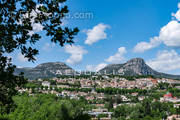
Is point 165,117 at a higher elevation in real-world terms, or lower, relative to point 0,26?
lower

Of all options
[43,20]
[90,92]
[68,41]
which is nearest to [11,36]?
[43,20]

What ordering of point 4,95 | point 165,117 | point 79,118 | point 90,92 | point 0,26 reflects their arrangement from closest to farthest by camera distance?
point 0,26 → point 4,95 → point 79,118 → point 165,117 → point 90,92

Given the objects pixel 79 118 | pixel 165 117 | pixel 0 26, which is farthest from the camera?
pixel 165 117

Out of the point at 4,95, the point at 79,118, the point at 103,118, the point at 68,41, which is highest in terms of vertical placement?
the point at 68,41

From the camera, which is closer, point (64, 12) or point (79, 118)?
point (64, 12)

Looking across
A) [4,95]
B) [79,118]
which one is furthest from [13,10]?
[79,118]

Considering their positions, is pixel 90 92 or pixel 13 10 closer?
pixel 13 10

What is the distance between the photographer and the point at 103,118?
211 feet

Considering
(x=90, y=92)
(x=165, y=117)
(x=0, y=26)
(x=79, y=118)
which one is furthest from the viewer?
(x=90, y=92)

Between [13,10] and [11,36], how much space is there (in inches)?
21.1

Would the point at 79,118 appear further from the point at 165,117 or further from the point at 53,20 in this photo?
Result: the point at 165,117

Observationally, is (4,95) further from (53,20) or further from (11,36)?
(53,20)

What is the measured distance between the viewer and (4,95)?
4.86 meters

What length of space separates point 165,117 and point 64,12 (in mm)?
65666
